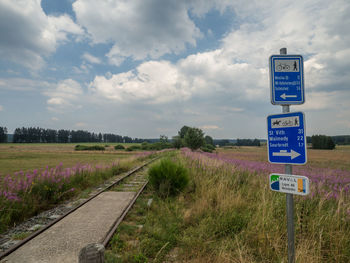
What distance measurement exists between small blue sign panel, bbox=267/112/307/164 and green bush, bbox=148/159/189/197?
16.2ft

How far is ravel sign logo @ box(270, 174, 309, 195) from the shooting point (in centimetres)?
206

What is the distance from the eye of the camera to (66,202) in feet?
21.5

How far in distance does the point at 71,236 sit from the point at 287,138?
4461 millimetres

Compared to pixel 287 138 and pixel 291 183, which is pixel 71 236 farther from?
pixel 287 138

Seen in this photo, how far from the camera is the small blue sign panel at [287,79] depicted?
234 cm

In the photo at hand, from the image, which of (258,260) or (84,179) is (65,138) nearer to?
(84,179)

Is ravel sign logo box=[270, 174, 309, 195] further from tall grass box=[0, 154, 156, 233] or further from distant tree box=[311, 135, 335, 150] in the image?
distant tree box=[311, 135, 335, 150]

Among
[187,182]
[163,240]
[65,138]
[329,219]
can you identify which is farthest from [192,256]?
[65,138]

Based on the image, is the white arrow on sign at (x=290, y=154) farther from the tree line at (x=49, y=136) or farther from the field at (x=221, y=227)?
the tree line at (x=49, y=136)

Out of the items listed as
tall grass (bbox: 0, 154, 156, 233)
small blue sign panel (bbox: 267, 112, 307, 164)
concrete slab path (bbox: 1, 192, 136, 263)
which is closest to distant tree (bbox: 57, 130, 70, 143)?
tall grass (bbox: 0, 154, 156, 233)

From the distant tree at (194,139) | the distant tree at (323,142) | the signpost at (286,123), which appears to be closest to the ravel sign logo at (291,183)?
the signpost at (286,123)

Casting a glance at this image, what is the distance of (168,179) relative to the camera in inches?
274

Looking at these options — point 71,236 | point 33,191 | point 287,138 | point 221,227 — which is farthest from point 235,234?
point 33,191

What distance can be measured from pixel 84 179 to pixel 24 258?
20.7ft
